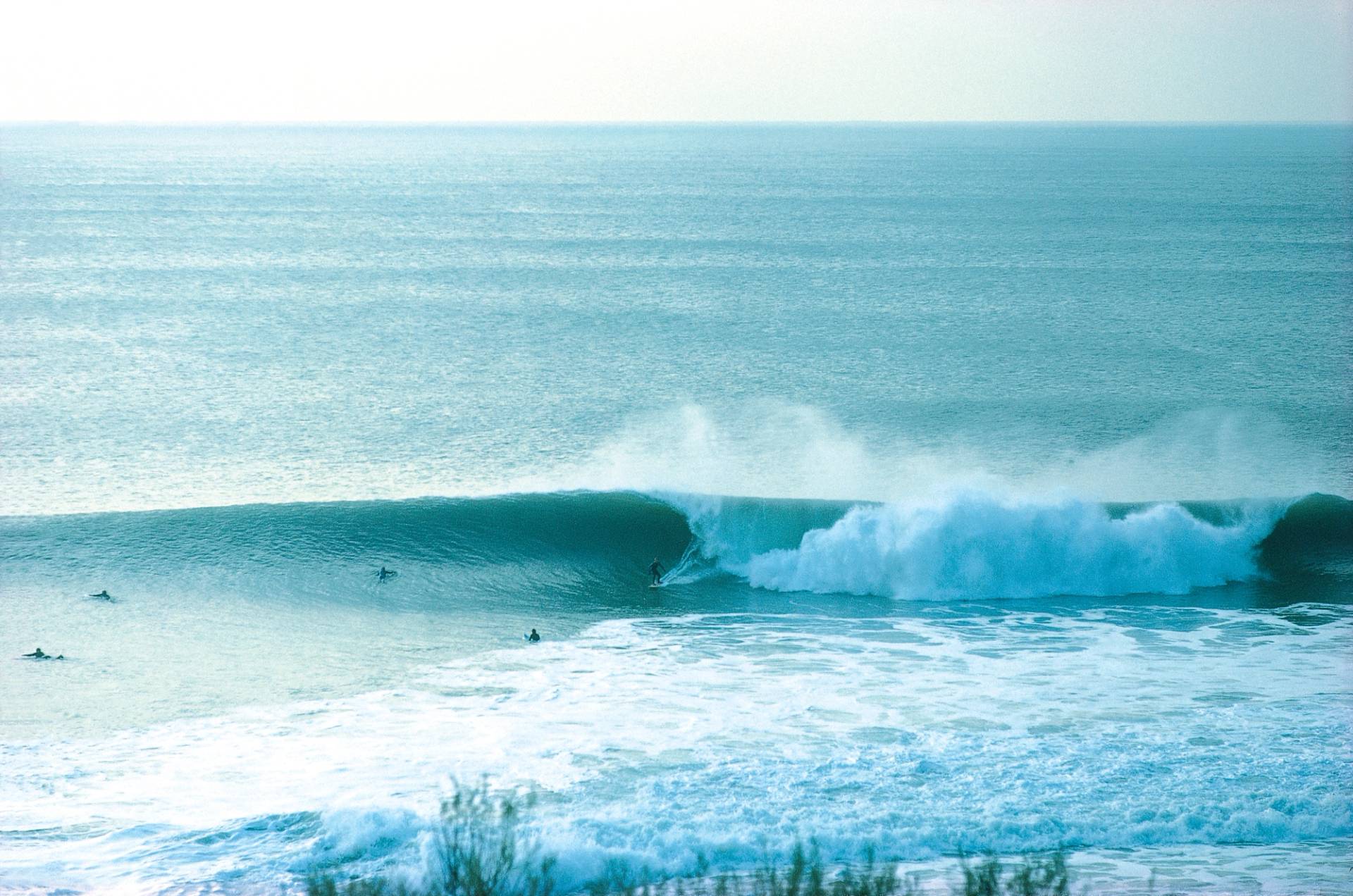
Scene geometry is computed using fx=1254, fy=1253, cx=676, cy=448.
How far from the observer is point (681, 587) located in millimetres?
18344

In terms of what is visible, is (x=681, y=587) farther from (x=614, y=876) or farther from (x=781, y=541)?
(x=614, y=876)

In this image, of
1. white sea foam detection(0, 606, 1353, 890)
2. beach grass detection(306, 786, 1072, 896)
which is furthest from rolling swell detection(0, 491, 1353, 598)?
beach grass detection(306, 786, 1072, 896)

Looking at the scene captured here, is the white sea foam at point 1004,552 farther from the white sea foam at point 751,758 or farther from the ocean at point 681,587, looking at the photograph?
the white sea foam at point 751,758

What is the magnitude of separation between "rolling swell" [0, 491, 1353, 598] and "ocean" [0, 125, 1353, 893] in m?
0.07

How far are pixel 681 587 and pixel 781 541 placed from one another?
82.6 inches

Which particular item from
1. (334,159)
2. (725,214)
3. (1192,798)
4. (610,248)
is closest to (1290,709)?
(1192,798)

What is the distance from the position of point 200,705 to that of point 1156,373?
1085 inches

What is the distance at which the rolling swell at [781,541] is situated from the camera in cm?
1834

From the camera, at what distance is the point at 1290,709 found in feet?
42.5

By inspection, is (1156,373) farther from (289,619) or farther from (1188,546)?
(289,619)

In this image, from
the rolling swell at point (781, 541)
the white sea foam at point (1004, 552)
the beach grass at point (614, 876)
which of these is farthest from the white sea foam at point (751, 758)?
the rolling swell at point (781, 541)

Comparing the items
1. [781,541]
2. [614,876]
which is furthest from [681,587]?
[614,876]

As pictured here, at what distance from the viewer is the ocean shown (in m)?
10.6

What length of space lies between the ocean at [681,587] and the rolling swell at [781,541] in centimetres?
7
